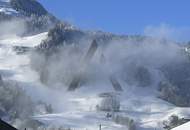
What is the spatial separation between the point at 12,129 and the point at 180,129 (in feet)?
97.9

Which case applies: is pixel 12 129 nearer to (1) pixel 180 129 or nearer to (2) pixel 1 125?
(2) pixel 1 125

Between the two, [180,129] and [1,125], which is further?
[180,129]

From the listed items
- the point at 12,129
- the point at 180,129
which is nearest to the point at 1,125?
the point at 12,129

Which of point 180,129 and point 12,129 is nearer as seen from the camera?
point 12,129

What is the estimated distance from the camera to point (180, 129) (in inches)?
3452

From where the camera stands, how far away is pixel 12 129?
213 feet

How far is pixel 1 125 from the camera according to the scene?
63344 millimetres

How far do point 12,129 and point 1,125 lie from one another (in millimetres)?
1828

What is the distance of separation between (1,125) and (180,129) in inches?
1245
